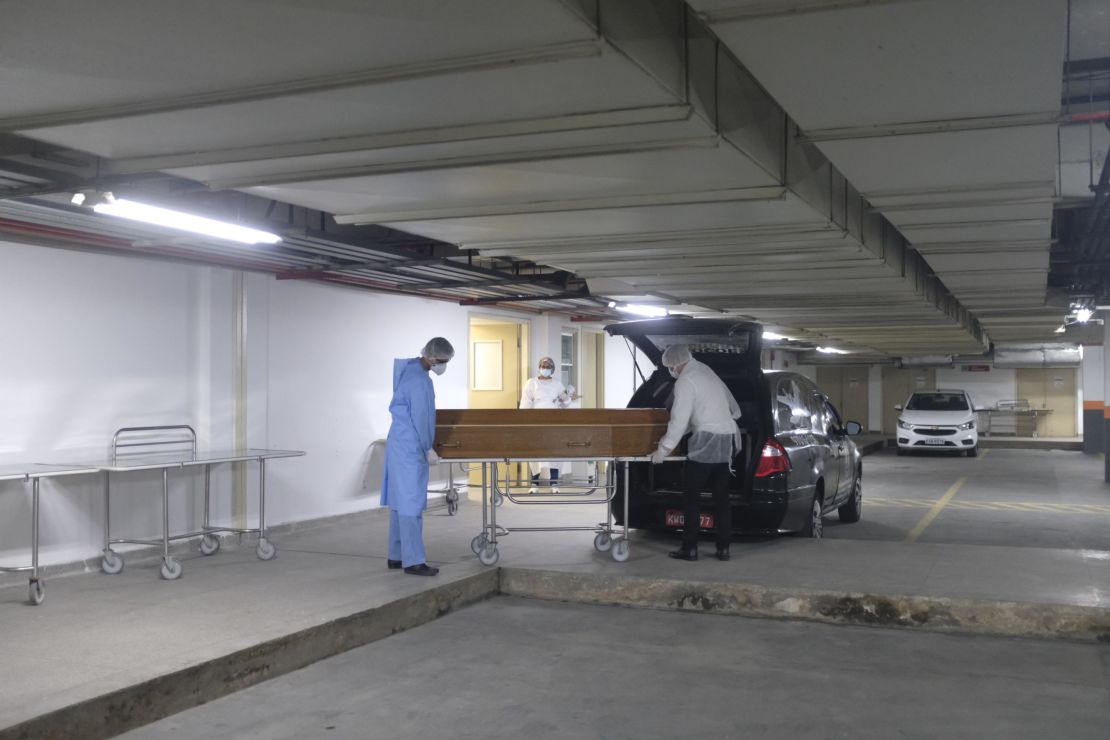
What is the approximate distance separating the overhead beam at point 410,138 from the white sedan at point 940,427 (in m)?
20.7

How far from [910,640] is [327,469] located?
615cm

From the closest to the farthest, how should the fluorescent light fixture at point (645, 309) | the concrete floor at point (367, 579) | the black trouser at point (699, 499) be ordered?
the concrete floor at point (367, 579) → the black trouser at point (699, 499) → the fluorescent light fixture at point (645, 309)

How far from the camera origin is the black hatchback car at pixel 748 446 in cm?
824

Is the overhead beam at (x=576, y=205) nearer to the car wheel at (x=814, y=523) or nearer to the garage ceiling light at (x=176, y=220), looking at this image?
the garage ceiling light at (x=176, y=220)

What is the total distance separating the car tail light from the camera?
26.8 feet

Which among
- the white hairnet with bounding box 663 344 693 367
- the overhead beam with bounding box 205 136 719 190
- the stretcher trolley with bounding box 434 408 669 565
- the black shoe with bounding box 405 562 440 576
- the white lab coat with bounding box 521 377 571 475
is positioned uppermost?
the overhead beam with bounding box 205 136 719 190

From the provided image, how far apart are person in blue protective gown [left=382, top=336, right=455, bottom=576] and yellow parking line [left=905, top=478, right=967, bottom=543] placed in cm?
495

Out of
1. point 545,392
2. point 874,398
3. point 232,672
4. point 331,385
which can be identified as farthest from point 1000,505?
point 874,398

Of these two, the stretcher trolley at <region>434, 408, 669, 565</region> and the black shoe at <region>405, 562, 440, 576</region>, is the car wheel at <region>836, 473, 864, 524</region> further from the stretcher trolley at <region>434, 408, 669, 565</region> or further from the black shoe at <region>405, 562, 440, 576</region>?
the black shoe at <region>405, 562, 440, 576</region>

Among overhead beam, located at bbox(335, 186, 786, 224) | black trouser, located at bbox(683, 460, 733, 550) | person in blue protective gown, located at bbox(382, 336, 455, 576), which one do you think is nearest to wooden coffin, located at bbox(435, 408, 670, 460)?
person in blue protective gown, located at bbox(382, 336, 455, 576)

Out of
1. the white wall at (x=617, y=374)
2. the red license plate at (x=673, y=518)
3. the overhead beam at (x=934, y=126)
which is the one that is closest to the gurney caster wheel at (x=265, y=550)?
the red license plate at (x=673, y=518)

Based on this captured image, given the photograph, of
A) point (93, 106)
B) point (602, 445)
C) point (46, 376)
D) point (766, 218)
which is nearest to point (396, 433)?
point (602, 445)

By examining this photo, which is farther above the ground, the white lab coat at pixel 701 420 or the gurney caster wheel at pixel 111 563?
the white lab coat at pixel 701 420

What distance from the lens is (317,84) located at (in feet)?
12.2
